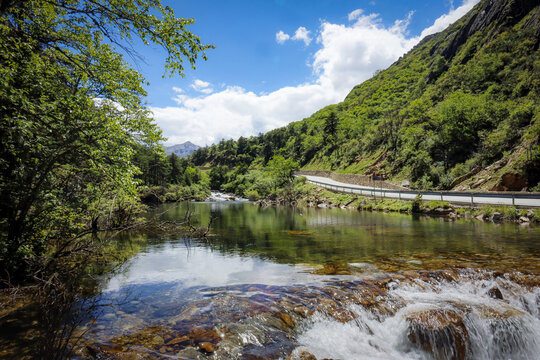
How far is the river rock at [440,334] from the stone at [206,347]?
13.2 ft

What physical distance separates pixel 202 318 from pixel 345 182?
5378cm

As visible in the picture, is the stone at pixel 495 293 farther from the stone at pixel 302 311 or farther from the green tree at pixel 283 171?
the green tree at pixel 283 171

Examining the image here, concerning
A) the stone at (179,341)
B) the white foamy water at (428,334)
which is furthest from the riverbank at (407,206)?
the stone at (179,341)

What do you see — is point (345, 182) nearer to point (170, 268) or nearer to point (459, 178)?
point (459, 178)

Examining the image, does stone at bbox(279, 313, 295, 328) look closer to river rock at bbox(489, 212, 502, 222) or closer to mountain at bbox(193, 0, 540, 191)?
river rock at bbox(489, 212, 502, 222)

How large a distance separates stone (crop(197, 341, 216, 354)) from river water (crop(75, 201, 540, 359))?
0.02 m

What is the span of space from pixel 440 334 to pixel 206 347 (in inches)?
186

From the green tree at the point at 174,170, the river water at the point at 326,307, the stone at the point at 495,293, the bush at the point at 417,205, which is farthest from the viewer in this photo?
the green tree at the point at 174,170

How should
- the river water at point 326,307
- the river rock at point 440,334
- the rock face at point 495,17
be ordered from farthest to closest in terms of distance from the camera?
the rock face at point 495,17
the river rock at point 440,334
the river water at point 326,307

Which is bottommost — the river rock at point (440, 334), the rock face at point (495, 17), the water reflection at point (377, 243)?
the river rock at point (440, 334)

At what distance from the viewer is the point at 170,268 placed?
990 cm

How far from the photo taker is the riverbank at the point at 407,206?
18811 millimetres

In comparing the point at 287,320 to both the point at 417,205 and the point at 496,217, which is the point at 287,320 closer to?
the point at 496,217

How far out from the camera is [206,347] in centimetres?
446
